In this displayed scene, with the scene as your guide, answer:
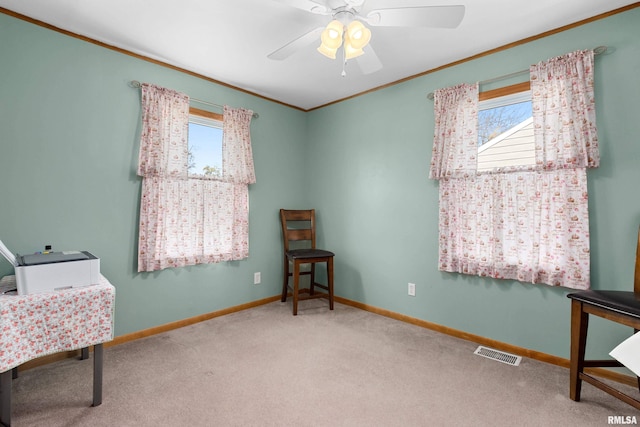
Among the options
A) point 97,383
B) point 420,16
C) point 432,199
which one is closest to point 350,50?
point 420,16

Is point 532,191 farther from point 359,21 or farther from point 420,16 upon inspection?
point 359,21

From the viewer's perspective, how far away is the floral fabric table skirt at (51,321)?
1.55 m

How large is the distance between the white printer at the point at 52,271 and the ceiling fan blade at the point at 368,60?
214cm

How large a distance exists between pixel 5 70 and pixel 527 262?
397 centimetres

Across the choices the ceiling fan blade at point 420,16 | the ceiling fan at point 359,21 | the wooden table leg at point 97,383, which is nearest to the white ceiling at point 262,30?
the ceiling fan at point 359,21

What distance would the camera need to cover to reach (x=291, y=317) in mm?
3168

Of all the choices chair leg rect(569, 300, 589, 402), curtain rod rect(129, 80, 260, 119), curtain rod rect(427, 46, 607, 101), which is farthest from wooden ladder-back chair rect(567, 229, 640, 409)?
curtain rod rect(129, 80, 260, 119)

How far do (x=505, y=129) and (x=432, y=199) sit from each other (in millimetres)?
821

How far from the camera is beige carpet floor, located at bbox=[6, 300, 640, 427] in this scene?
167 cm

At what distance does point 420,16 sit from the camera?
64.1 inches

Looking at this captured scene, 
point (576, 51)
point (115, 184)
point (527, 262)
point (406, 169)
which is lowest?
point (527, 262)

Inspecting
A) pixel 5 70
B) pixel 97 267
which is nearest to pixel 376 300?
pixel 97 267

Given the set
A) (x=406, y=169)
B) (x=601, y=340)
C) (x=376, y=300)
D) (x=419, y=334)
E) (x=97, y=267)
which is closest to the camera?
(x=97, y=267)

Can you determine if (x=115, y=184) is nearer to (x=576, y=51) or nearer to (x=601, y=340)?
(x=576, y=51)
